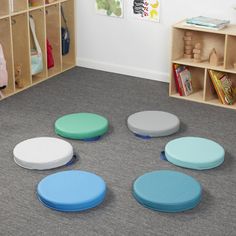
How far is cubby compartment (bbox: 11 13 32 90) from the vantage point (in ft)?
15.6

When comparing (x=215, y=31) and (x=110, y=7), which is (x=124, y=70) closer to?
(x=110, y=7)

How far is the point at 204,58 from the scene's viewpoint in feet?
15.6

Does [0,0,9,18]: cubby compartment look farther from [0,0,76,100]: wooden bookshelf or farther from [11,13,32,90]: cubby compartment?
[11,13,32,90]: cubby compartment

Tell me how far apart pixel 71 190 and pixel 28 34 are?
6.75 ft

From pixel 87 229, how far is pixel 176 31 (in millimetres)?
2238

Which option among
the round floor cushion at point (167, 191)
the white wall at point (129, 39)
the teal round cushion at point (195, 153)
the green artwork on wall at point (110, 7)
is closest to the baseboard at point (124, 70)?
the white wall at point (129, 39)

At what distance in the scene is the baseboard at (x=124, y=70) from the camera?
203 inches

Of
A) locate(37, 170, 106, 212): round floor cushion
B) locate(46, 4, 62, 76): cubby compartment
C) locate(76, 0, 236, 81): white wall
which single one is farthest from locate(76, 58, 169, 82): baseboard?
locate(37, 170, 106, 212): round floor cushion

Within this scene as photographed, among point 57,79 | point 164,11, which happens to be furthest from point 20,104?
point 164,11

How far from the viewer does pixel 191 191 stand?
10.3 feet

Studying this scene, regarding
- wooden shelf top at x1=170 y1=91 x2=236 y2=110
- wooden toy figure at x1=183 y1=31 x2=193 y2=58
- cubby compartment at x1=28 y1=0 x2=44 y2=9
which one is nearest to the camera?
wooden shelf top at x1=170 y1=91 x2=236 y2=110

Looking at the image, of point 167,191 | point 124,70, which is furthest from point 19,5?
point 167,191

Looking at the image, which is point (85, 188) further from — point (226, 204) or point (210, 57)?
point (210, 57)

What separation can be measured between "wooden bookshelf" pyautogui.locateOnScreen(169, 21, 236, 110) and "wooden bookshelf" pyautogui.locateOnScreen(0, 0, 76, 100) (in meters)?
1.21
